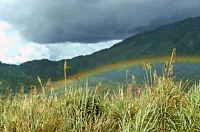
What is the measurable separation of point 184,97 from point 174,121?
39.1 inches

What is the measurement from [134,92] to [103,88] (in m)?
0.89

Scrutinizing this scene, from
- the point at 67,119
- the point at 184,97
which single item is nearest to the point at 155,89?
the point at 184,97

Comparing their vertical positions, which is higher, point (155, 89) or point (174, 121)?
point (155, 89)

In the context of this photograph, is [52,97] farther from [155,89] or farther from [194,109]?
[194,109]

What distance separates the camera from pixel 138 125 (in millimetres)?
7906

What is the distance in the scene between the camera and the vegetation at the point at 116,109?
27.6ft

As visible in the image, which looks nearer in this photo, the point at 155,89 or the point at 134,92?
the point at 155,89

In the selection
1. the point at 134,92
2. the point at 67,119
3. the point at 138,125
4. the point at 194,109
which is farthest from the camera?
the point at 134,92

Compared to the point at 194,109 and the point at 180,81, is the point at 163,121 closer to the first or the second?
the point at 194,109

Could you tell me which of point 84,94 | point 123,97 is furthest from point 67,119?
point 123,97

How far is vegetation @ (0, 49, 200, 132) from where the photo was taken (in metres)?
8.41

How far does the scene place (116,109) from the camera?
977cm

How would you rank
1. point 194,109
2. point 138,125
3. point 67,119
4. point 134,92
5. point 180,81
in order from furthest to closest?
1. point 134,92
2. point 180,81
3. point 67,119
4. point 194,109
5. point 138,125

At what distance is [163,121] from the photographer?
863 cm
